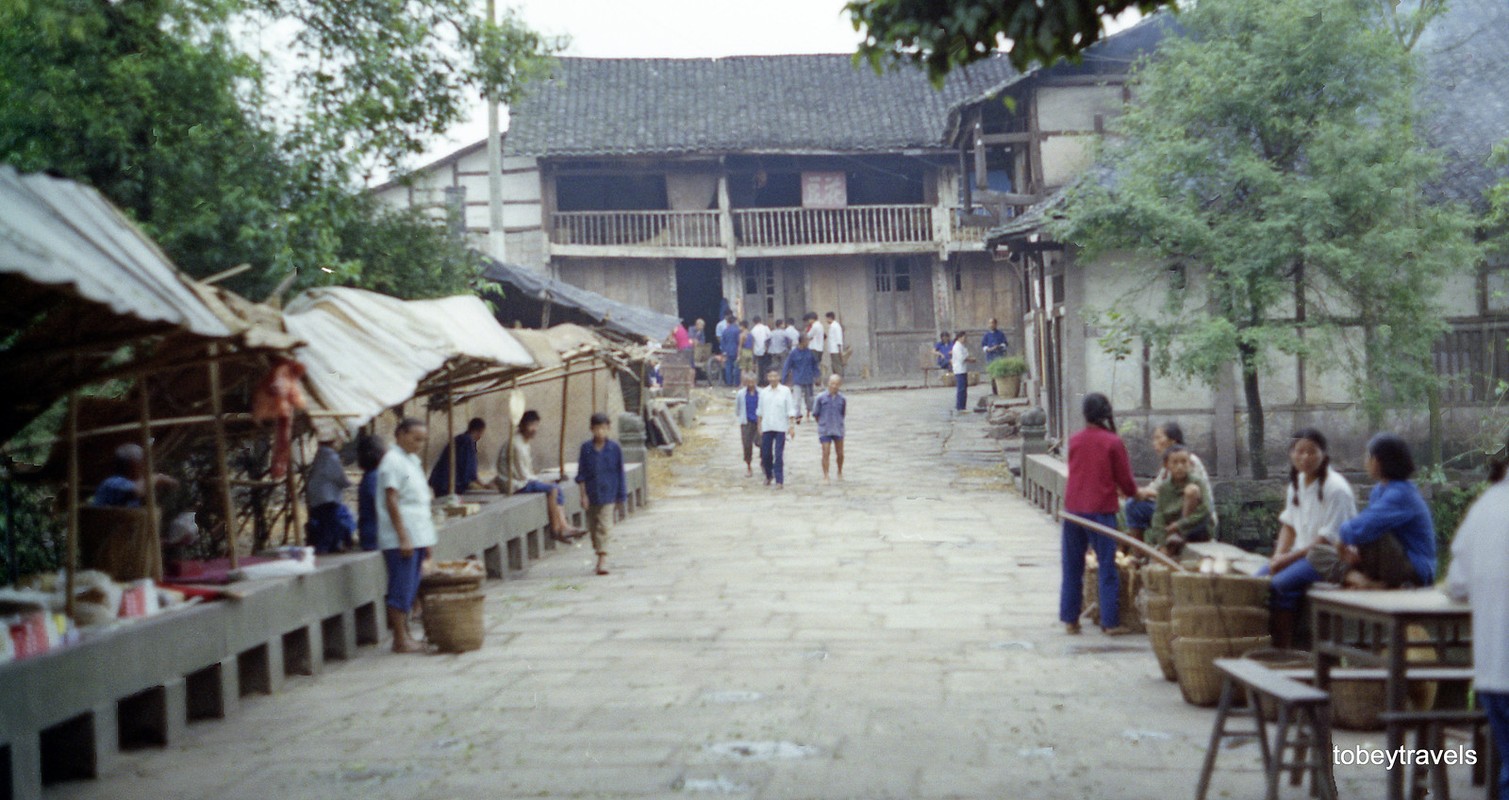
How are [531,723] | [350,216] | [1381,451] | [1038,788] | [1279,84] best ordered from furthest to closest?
[1279,84], [350,216], [531,723], [1381,451], [1038,788]

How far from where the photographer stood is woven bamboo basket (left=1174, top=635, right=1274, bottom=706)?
706 cm

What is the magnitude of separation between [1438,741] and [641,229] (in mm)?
28759

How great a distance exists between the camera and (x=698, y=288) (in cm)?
3606

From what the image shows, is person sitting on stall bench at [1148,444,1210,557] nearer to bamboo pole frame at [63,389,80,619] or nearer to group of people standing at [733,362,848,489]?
bamboo pole frame at [63,389,80,619]

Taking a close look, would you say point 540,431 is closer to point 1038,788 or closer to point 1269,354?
point 1269,354

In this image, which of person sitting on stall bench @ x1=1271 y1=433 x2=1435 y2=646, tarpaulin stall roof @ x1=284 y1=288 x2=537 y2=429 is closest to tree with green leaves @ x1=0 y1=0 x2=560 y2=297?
tarpaulin stall roof @ x1=284 y1=288 x2=537 y2=429

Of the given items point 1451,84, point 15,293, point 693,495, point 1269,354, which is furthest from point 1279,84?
point 15,293

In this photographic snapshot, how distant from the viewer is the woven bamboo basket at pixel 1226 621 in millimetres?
7094

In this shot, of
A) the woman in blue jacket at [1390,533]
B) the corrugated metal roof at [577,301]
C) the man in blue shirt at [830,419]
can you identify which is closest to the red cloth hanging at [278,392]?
the woman in blue jacket at [1390,533]

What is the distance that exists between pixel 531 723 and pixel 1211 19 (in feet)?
41.9

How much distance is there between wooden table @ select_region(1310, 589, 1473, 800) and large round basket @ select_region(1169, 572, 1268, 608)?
661 mm

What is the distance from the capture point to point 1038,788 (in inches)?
229

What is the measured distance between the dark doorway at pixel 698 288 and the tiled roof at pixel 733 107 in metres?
3.97

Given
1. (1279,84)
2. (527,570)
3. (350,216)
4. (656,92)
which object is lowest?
(527,570)
